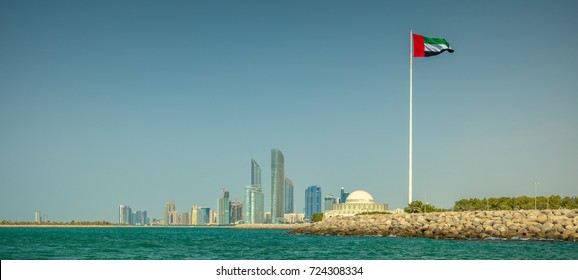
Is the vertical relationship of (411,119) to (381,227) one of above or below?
above

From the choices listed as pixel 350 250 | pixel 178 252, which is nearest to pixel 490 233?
pixel 350 250

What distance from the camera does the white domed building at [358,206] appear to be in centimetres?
15175

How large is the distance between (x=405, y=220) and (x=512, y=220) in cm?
1144

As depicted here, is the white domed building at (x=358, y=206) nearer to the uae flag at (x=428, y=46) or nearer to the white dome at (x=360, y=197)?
the white dome at (x=360, y=197)

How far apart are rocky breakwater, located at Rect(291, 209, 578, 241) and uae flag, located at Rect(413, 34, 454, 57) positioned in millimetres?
14400

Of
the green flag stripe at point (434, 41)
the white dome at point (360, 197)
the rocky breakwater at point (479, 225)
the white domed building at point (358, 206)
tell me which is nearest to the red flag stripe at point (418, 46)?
the green flag stripe at point (434, 41)

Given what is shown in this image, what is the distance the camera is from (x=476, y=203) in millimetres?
81562

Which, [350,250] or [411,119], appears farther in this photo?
[411,119]

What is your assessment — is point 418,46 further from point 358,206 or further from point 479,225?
point 358,206

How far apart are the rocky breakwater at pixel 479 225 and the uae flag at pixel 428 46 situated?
14400 millimetres

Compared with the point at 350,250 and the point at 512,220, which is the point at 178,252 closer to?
the point at 350,250

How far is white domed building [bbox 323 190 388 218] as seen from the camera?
151750 mm
